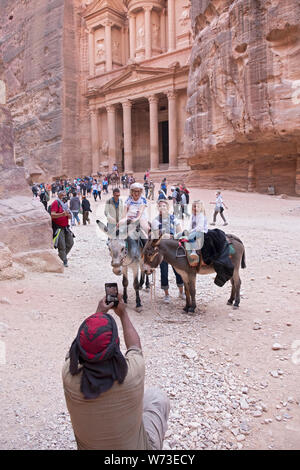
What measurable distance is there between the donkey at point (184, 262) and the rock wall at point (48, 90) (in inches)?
1426

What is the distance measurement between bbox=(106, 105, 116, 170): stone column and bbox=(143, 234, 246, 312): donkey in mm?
35326

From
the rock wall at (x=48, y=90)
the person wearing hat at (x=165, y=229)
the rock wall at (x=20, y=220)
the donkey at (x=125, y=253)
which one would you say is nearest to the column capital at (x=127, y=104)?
the rock wall at (x=48, y=90)

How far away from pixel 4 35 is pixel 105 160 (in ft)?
79.8

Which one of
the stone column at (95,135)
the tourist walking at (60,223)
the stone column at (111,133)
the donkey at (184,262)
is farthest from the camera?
the stone column at (95,135)

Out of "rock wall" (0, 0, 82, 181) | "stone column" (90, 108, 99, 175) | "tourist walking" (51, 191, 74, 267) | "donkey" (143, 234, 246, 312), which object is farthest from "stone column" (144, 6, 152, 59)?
"donkey" (143, 234, 246, 312)

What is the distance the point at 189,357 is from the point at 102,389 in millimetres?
2696

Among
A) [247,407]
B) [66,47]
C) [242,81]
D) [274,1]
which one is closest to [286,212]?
[242,81]

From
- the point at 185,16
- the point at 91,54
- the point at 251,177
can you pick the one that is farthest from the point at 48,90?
the point at 251,177

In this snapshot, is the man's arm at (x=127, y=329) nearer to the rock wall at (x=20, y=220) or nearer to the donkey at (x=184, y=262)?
the donkey at (x=184, y=262)

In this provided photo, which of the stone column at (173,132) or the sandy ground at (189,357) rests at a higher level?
the stone column at (173,132)

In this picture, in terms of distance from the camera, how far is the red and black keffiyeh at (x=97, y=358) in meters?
1.75

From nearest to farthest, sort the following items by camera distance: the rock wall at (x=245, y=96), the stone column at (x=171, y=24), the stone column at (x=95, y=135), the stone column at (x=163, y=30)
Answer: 1. the rock wall at (x=245, y=96)
2. the stone column at (x=171, y=24)
3. the stone column at (x=163, y=30)
4. the stone column at (x=95, y=135)

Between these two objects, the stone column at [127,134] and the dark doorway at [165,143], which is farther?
the dark doorway at [165,143]

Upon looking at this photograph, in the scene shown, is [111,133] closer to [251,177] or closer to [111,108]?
[111,108]
